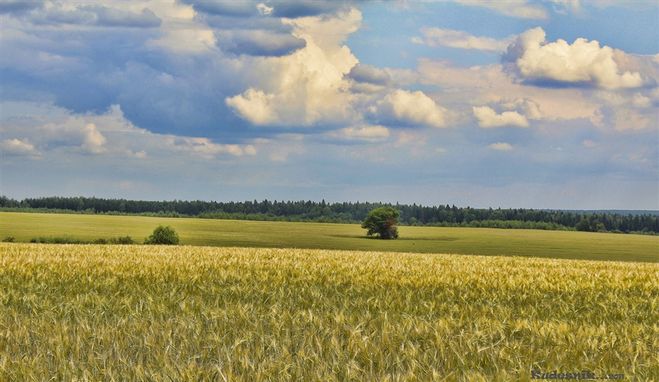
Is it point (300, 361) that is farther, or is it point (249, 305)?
point (249, 305)

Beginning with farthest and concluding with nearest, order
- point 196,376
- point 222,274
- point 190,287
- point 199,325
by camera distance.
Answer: point 222,274 < point 190,287 < point 199,325 < point 196,376

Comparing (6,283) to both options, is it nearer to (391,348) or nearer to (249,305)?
(249,305)

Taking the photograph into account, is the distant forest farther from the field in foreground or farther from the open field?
the field in foreground

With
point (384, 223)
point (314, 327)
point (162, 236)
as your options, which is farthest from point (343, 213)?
point (314, 327)

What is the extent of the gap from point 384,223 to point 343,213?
61.2m

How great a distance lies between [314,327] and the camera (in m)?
7.86

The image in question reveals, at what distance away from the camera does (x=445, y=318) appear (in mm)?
8891

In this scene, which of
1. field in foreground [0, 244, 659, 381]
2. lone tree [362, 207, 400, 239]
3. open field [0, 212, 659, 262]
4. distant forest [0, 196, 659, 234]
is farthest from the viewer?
distant forest [0, 196, 659, 234]

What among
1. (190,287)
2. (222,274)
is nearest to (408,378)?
(190,287)

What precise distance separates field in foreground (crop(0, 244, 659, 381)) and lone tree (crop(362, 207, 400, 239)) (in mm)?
78428

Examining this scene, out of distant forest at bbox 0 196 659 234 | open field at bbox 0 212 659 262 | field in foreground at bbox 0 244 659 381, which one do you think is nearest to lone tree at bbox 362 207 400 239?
open field at bbox 0 212 659 262

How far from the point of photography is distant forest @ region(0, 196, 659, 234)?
14338 centimetres

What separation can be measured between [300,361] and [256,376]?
63 centimetres

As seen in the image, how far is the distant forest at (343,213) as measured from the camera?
470ft
